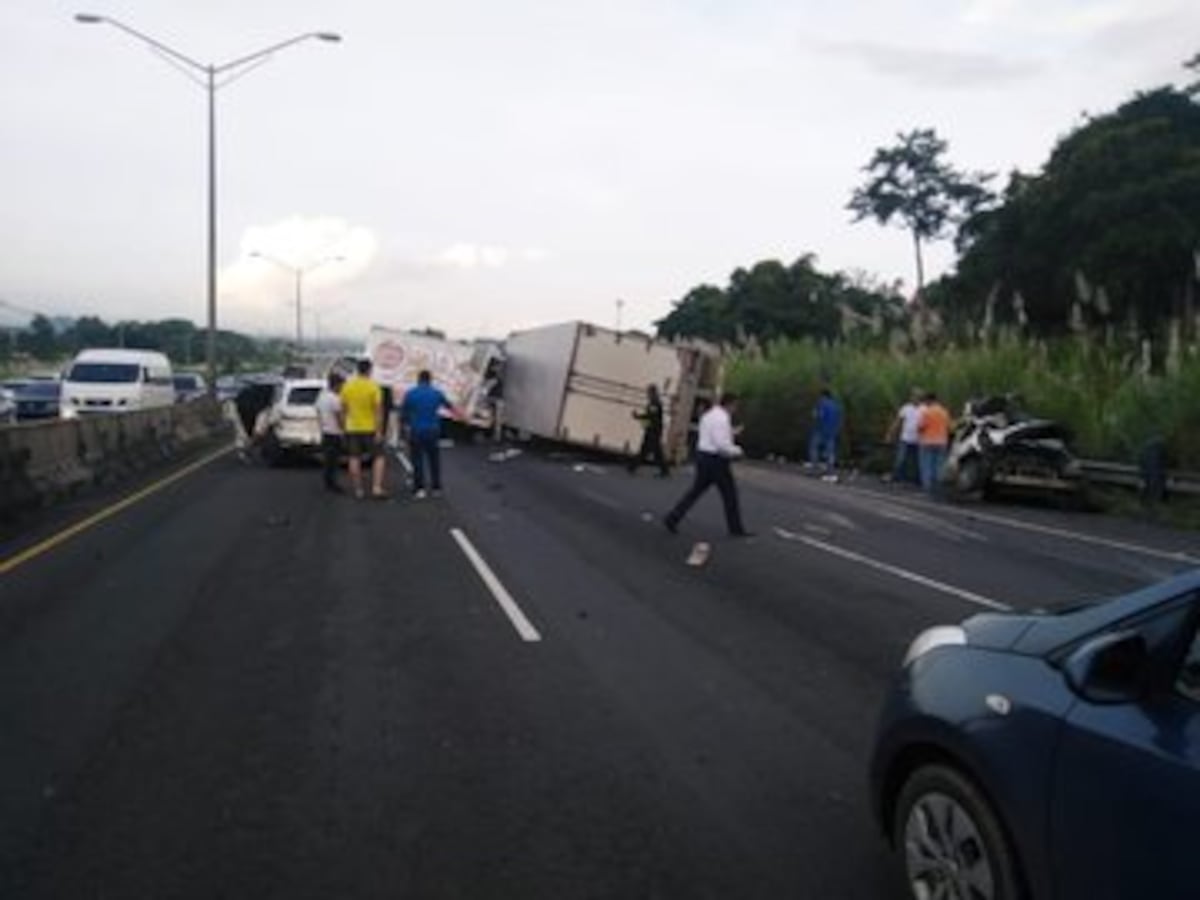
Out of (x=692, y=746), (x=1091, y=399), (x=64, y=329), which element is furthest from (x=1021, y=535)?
(x=64, y=329)

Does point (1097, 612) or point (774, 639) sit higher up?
point (1097, 612)

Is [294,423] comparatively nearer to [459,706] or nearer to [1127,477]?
[1127,477]

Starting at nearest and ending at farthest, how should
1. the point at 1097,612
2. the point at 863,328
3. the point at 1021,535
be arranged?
the point at 1097,612 < the point at 1021,535 < the point at 863,328

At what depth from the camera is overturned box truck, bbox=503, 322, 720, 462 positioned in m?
32.4

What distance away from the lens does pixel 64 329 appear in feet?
621

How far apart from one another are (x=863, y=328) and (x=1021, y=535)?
2765 cm

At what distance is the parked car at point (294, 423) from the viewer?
27.9m

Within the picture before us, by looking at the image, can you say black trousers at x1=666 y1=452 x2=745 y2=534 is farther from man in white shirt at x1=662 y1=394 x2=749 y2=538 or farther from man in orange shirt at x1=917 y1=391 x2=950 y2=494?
man in orange shirt at x1=917 y1=391 x2=950 y2=494

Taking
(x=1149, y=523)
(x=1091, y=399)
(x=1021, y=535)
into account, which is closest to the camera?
(x=1021, y=535)

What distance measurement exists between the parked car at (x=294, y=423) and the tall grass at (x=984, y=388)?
41.4 ft

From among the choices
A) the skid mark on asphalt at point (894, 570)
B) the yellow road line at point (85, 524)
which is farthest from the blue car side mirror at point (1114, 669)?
the yellow road line at point (85, 524)

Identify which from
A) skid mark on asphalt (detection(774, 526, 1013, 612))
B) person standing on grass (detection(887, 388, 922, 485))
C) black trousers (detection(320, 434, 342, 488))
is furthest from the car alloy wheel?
person standing on grass (detection(887, 388, 922, 485))

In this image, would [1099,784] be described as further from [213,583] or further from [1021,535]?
[1021,535]

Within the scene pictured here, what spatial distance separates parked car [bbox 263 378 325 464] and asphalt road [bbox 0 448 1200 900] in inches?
430
